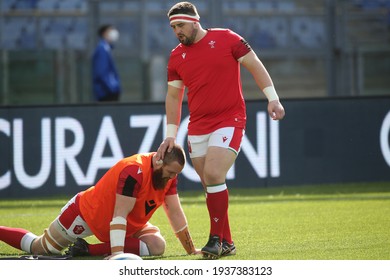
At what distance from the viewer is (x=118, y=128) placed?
12.9 m

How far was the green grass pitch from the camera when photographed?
7.74m

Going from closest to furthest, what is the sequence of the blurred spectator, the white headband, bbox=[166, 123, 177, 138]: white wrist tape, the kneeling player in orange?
the kneeling player in orange < the white headband < bbox=[166, 123, 177, 138]: white wrist tape < the blurred spectator

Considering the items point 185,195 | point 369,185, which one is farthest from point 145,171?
point 369,185

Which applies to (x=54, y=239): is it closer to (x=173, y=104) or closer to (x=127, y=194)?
(x=127, y=194)

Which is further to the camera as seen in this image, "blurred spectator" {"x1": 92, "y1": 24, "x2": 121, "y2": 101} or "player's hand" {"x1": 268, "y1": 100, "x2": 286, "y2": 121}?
"blurred spectator" {"x1": 92, "y1": 24, "x2": 121, "y2": 101}

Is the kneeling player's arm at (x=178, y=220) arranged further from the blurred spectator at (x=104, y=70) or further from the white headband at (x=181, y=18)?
the blurred spectator at (x=104, y=70)

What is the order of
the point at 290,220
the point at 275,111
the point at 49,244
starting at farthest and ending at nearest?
the point at 290,220 → the point at 49,244 → the point at 275,111

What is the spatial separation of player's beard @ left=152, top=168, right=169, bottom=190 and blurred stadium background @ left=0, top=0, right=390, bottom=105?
10.5 meters

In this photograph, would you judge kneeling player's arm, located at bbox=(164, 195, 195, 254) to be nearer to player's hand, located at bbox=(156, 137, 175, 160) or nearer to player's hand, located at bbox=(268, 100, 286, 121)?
player's hand, located at bbox=(156, 137, 175, 160)

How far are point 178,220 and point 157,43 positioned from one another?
12.1m

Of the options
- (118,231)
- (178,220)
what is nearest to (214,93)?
Result: (178,220)

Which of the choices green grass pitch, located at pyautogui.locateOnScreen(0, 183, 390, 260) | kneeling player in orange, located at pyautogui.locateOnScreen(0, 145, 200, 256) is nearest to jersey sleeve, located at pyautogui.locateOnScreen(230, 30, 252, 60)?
kneeling player in orange, located at pyautogui.locateOnScreen(0, 145, 200, 256)

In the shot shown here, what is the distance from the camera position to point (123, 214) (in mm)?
7145

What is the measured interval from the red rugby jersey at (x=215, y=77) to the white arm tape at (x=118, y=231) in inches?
46.5
